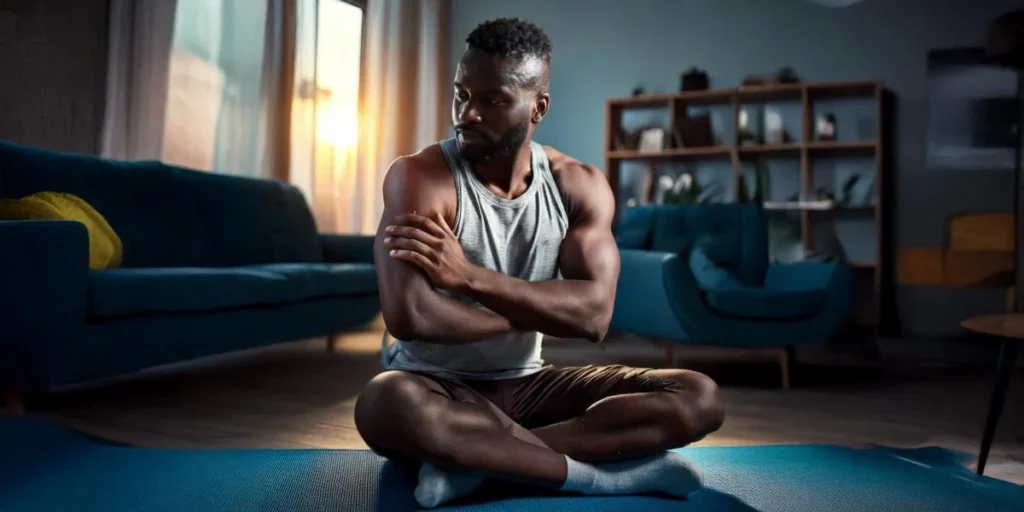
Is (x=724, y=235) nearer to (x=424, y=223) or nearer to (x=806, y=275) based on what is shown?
(x=806, y=275)

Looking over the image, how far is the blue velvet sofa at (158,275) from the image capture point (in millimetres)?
1979

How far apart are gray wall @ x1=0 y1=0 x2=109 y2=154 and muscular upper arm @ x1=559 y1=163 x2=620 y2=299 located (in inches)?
112

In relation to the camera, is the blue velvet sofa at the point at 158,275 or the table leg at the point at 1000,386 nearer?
the table leg at the point at 1000,386

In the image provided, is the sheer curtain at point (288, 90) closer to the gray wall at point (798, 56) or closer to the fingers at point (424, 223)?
the gray wall at point (798, 56)

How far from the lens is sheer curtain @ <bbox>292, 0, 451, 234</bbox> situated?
469 cm

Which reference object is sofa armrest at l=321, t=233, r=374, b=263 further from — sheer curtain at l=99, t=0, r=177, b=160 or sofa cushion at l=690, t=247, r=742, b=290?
sofa cushion at l=690, t=247, r=742, b=290

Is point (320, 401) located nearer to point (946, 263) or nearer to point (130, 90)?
point (130, 90)

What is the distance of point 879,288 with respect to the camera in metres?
4.68

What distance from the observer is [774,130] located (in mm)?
5023

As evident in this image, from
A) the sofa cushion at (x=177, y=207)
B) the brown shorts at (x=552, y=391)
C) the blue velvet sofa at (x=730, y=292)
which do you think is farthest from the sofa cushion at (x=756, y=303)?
the sofa cushion at (x=177, y=207)

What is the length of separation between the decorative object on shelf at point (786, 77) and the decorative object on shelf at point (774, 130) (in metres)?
0.22

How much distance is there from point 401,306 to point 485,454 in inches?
11.4

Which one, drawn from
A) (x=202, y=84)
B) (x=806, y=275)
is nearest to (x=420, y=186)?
(x=806, y=275)

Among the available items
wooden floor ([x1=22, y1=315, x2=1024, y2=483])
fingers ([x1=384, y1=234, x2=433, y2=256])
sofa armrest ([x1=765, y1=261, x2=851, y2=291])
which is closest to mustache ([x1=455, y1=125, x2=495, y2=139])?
fingers ([x1=384, y1=234, x2=433, y2=256])
